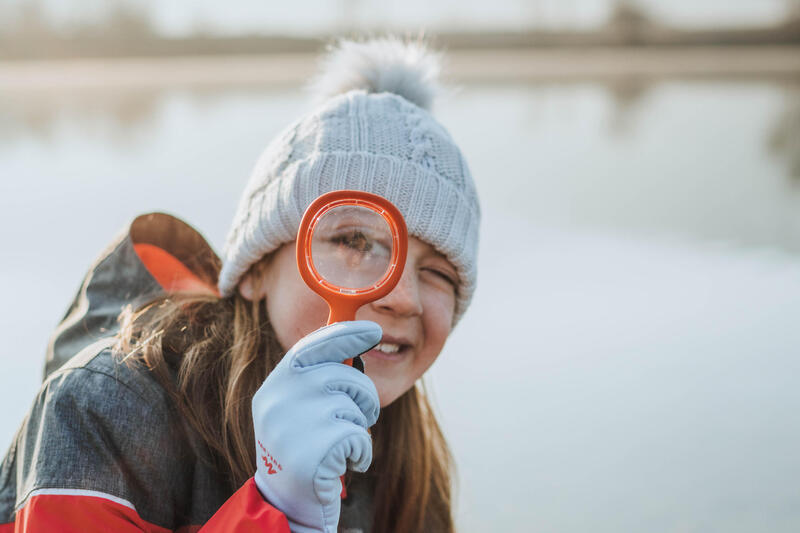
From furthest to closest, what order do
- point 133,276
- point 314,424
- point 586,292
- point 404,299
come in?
point 586,292, point 133,276, point 404,299, point 314,424

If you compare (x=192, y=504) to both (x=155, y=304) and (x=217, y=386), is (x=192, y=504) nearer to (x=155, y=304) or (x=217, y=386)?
(x=217, y=386)

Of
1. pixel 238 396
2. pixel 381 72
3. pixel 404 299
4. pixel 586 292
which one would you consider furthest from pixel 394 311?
pixel 586 292

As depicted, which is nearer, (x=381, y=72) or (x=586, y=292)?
(x=381, y=72)

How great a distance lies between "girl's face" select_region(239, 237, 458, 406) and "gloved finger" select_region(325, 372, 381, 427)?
10.9 inches

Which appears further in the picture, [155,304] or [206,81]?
[206,81]

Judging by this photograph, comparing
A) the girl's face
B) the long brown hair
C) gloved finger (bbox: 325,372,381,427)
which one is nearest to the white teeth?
the girl's face

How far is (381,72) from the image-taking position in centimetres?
160

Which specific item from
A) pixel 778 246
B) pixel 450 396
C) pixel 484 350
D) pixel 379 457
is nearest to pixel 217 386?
pixel 379 457

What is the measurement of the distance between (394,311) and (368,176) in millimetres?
246

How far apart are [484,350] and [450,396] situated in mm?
249

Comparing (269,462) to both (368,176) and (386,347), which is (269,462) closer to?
(386,347)

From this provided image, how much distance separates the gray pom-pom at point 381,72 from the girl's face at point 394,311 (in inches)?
15.9

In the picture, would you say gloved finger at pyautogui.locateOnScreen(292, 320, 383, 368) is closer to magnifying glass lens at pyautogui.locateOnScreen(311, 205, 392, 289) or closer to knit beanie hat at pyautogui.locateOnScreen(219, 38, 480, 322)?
magnifying glass lens at pyautogui.locateOnScreen(311, 205, 392, 289)

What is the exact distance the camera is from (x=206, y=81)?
8.87 m
